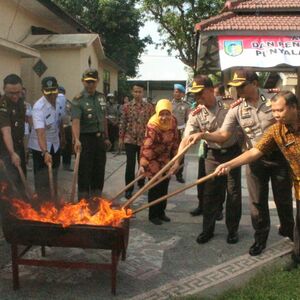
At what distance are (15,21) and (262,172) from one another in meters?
8.97

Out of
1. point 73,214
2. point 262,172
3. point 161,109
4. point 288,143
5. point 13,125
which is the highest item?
point 161,109

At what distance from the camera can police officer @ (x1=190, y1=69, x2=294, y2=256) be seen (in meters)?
4.75

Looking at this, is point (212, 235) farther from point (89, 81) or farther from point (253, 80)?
point (89, 81)

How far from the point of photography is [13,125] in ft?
17.9

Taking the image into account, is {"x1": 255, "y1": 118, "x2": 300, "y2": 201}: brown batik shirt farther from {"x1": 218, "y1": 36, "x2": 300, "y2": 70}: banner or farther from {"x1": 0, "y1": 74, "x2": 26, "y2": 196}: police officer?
{"x1": 218, "y1": 36, "x2": 300, "y2": 70}: banner

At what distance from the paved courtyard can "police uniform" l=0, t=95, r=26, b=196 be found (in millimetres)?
615

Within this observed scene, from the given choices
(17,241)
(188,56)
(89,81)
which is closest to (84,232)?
(17,241)

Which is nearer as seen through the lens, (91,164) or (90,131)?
(90,131)

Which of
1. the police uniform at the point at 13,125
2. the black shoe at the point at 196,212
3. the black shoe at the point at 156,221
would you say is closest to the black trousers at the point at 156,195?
the black shoe at the point at 156,221

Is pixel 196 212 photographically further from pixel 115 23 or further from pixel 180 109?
pixel 115 23

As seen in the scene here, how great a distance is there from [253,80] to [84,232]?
2.42 m

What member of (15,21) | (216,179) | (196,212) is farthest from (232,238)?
(15,21)

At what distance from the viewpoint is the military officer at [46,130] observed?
5.48m

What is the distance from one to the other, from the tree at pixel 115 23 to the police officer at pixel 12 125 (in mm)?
16704
